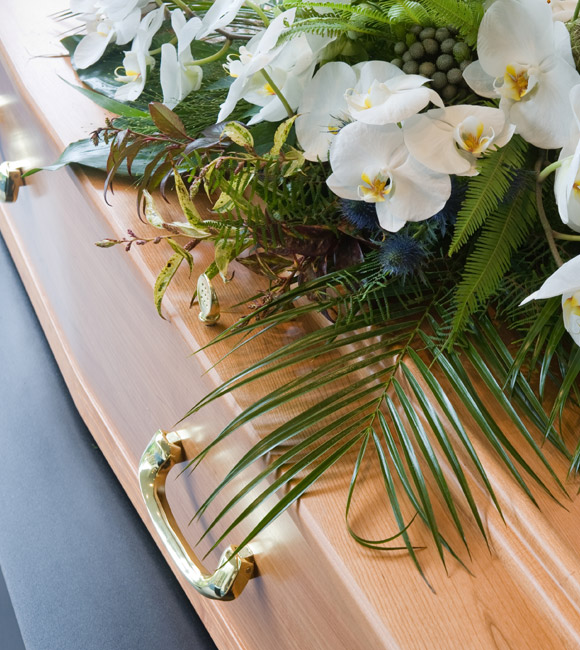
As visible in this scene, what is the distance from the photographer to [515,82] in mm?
426

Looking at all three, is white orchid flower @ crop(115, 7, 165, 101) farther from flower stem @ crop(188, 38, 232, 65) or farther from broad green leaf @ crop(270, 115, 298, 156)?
broad green leaf @ crop(270, 115, 298, 156)

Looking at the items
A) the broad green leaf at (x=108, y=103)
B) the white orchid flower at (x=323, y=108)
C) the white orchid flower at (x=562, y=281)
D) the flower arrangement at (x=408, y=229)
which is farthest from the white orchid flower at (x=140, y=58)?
the white orchid flower at (x=562, y=281)

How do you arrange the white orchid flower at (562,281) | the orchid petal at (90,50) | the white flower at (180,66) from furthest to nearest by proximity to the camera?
the orchid petal at (90,50)
the white flower at (180,66)
the white orchid flower at (562,281)

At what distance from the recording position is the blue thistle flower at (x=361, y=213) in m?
0.46

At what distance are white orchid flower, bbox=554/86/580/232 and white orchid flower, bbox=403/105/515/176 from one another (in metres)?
0.04

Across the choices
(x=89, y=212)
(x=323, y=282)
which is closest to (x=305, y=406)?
(x=323, y=282)

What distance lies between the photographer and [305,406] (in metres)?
0.47

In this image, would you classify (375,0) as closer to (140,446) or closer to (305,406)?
(305,406)

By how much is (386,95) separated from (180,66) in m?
0.25

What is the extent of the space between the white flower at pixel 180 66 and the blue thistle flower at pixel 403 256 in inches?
10.2

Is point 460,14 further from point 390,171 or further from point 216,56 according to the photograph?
point 216,56

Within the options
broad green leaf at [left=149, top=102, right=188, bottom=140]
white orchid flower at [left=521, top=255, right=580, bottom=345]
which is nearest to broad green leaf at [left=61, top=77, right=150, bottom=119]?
broad green leaf at [left=149, top=102, right=188, bottom=140]

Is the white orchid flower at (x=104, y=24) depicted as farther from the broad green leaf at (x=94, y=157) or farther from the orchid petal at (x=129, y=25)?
the broad green leaf at (x=94, y=157)

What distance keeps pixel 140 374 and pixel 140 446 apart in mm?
116
